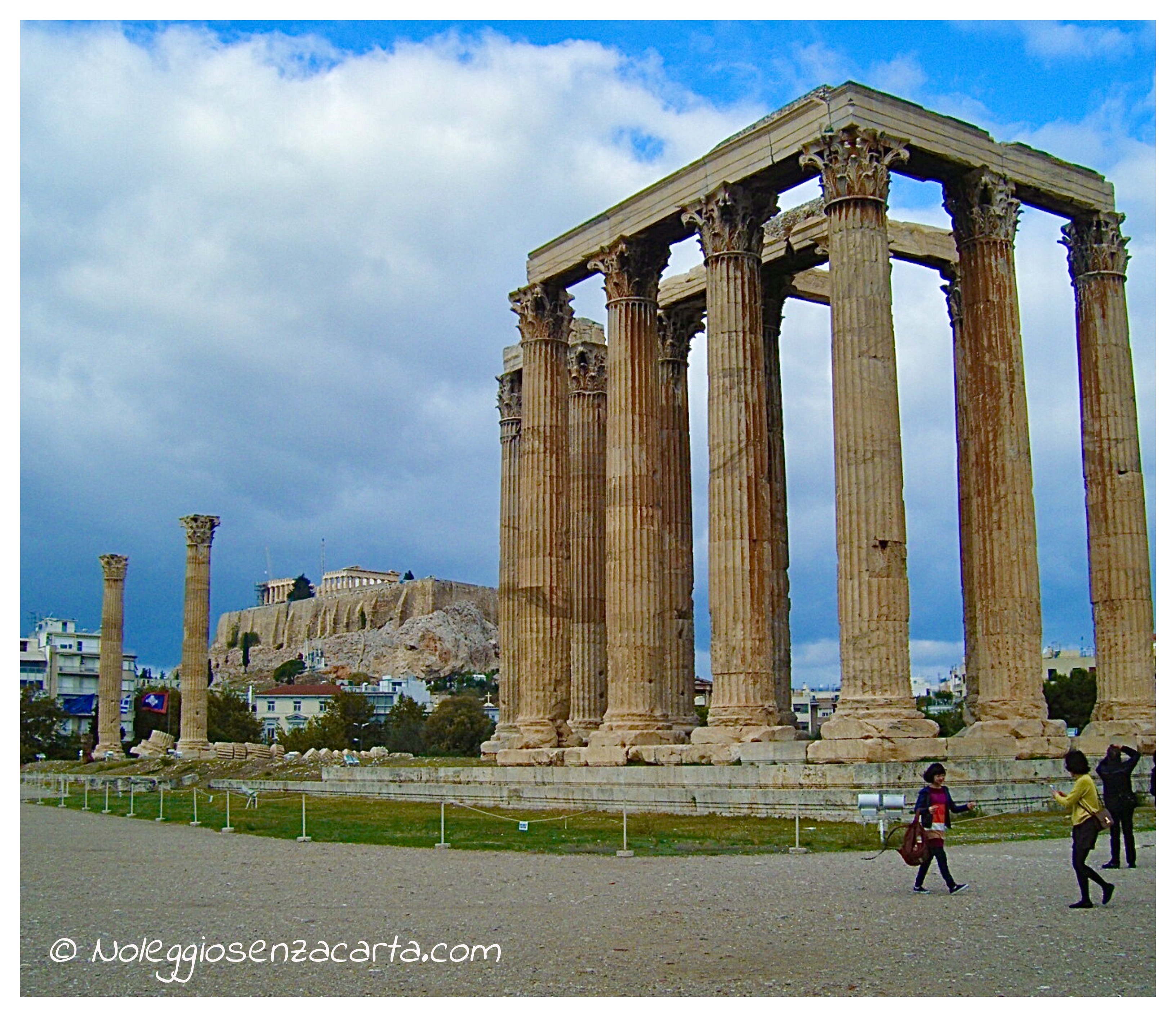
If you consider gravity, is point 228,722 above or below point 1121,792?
above

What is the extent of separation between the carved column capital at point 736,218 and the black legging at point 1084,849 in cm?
2191

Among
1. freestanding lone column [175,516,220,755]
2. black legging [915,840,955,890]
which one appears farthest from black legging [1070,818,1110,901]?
freestanding lone column [175,516,220,755]

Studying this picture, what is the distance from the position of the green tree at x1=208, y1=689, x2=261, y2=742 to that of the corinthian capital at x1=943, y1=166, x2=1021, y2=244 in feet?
298

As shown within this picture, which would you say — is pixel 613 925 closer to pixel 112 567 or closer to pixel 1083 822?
pixel 1083 822

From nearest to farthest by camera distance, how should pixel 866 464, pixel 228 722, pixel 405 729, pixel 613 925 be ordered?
pixel 613 925 → pixel 866 464 → pixel 228 722 → pixel 405 729

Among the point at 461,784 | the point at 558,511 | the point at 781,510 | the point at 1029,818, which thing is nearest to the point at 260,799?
the point at 461,784

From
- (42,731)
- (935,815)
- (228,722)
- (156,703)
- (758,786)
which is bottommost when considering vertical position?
(758,786)

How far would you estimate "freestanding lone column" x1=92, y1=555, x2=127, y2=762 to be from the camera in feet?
278

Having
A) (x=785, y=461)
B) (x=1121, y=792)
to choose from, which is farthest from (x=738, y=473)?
(x=1121, y=792)

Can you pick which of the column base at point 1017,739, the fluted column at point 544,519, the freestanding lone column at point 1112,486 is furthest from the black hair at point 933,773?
the fluted column at point 544,519

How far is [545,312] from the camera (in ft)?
133

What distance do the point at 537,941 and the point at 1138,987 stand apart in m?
5.08

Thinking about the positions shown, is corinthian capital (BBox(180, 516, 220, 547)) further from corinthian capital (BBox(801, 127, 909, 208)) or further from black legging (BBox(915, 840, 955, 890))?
black legging (BBox(915, 840, 955, 890))

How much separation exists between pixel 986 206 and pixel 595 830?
18277 millimetres
